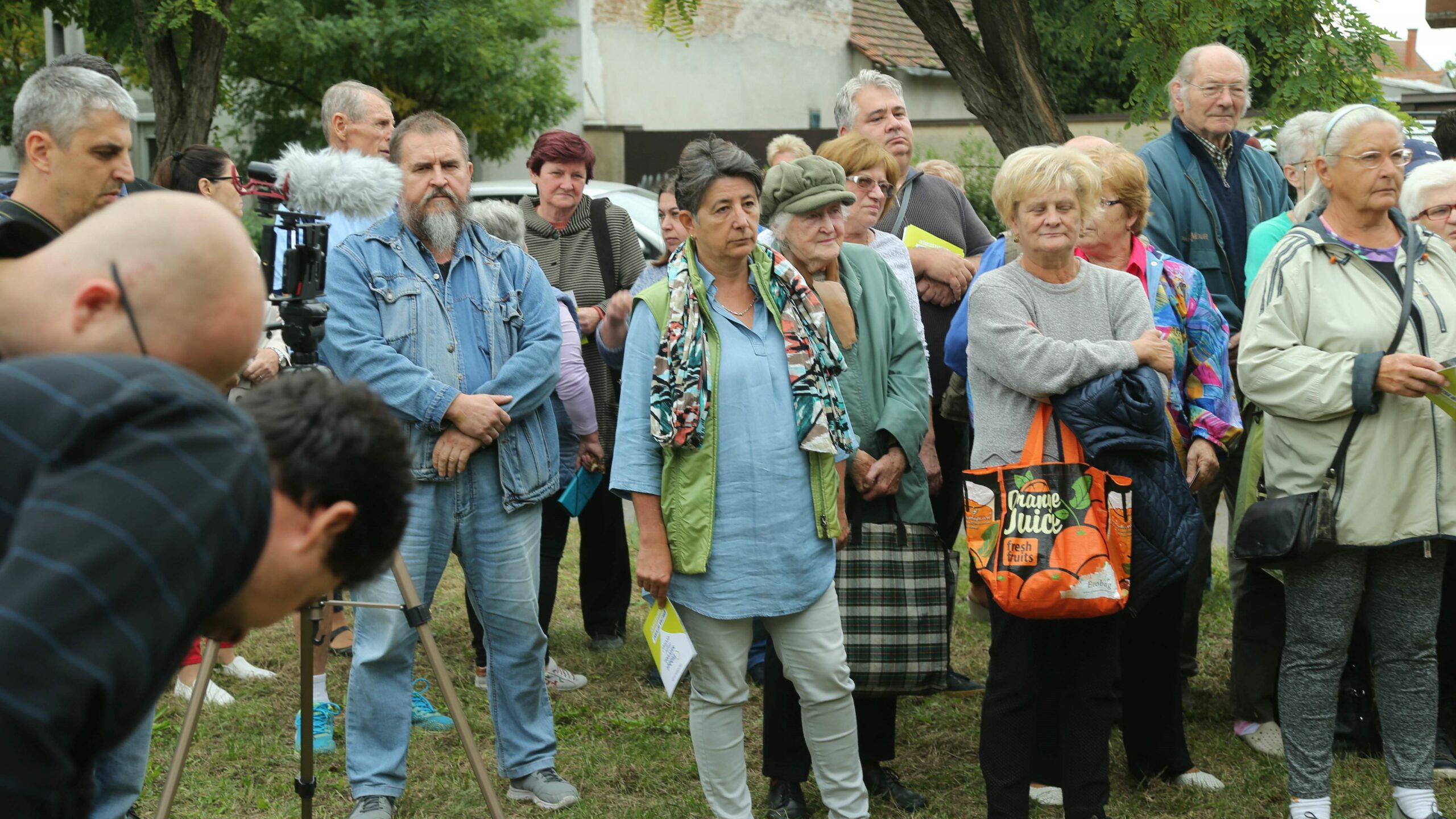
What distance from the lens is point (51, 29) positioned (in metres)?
11.7

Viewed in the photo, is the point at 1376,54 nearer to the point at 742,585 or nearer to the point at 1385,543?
the point at 1385,543

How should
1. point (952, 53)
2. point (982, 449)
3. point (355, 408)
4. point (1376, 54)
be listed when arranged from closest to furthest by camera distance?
point (355, 408), point (982, 449), point (1376, 54), point (952, 53)

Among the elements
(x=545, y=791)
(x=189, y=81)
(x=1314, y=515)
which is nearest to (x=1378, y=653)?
(x=1314, y=515)

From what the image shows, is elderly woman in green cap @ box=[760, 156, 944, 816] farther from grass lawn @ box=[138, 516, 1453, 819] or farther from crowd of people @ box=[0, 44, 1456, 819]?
grass lawn @ box=[138, 516, 1453, 819]

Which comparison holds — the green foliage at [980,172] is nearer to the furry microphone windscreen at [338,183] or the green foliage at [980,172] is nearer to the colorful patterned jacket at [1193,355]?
the colorful patterned jacket at [1193,355]

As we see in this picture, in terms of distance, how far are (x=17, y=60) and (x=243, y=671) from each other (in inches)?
667

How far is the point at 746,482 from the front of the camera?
11.7 feet

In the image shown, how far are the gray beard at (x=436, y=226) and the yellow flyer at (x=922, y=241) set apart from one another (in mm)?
1778

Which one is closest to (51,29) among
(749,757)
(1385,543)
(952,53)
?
(952,53)

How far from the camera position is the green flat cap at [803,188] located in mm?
3916

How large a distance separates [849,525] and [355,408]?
2599 millimetres

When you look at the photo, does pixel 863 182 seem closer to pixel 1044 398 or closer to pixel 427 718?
pixel 1044 398

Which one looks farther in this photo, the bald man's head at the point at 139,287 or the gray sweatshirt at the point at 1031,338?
the gray sweatshirt at the point at 1031,338

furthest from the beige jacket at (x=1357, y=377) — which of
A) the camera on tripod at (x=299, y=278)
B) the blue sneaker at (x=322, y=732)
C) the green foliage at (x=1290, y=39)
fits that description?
the blue sneaker at (x=322, y=732)
